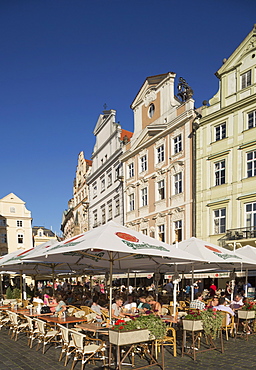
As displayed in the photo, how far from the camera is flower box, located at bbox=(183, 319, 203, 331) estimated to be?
8305mm

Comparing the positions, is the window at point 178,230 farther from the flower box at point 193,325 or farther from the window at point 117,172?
the flower box at point 193,325

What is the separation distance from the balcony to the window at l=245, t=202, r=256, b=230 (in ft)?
1.03

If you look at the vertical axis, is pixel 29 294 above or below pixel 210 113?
below

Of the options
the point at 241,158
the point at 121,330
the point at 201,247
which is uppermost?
the point at 241,158

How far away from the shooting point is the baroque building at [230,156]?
21.3 meters

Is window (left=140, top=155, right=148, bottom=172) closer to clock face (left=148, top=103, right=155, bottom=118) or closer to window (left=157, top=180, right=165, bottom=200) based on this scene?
window (left=157, top=180, right=165, bottom=200)

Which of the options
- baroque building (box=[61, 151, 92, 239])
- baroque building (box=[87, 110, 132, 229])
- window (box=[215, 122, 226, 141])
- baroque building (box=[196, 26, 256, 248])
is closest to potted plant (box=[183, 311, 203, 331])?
baroque building (box=[196, 26, 256, 248])

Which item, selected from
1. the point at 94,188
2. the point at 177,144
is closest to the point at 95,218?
the point at 94,188

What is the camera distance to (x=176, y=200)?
26703 millimetres

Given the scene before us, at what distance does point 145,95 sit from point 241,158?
12539 mm

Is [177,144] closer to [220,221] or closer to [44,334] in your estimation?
[220,221]

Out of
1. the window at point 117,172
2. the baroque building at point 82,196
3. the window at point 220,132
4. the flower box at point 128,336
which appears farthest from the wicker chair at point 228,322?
the baroque building at point 82,196

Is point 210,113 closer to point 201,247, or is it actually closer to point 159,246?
point 201,247

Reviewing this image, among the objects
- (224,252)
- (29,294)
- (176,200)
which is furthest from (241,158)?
(29,294)
